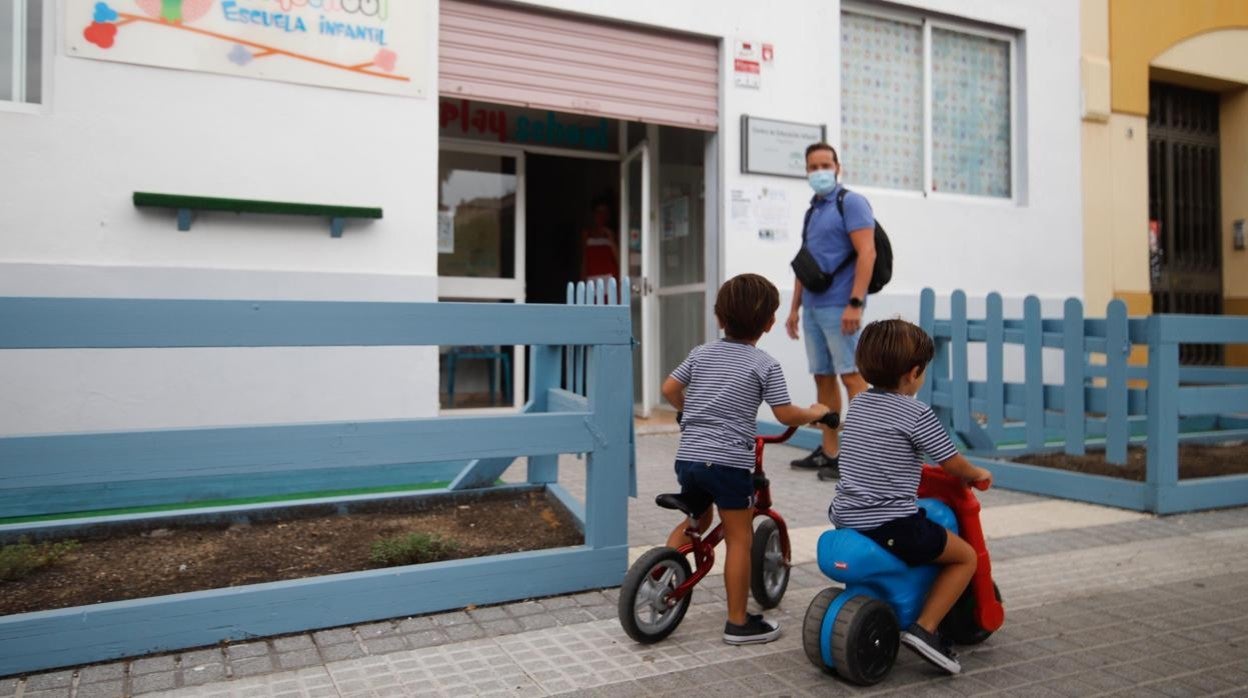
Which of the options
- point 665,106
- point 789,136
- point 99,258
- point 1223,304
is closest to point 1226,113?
point 1223,304

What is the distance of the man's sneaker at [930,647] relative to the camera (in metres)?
2.68

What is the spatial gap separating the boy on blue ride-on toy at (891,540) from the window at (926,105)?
627cm

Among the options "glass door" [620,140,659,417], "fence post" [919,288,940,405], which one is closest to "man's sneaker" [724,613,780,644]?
"fence post" [919,288,940,405]

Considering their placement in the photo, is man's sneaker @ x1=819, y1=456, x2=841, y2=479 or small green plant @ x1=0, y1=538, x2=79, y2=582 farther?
man's sneaker @ x1=819, y1=456, x2=841, y2=479

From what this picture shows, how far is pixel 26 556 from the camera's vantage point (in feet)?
10.5

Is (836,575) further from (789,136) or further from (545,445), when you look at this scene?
(789,136)

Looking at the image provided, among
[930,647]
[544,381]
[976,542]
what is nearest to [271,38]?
[544,381]

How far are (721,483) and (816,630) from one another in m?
0.54

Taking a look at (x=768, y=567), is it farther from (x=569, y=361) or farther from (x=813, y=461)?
(x=813, y=461)

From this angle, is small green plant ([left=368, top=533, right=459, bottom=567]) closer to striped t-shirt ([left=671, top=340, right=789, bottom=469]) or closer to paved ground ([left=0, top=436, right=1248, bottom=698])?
Answer: paved ground ([left=0, top=436, right=1248, bottom=698])

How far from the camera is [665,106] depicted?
307 inches

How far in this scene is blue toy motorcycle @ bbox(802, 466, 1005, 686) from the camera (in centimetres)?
262

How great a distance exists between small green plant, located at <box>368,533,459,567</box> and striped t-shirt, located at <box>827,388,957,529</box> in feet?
5.10

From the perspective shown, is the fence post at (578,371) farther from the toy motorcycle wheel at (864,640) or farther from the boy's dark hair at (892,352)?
the toy motorcycle wheel at (864,640)
